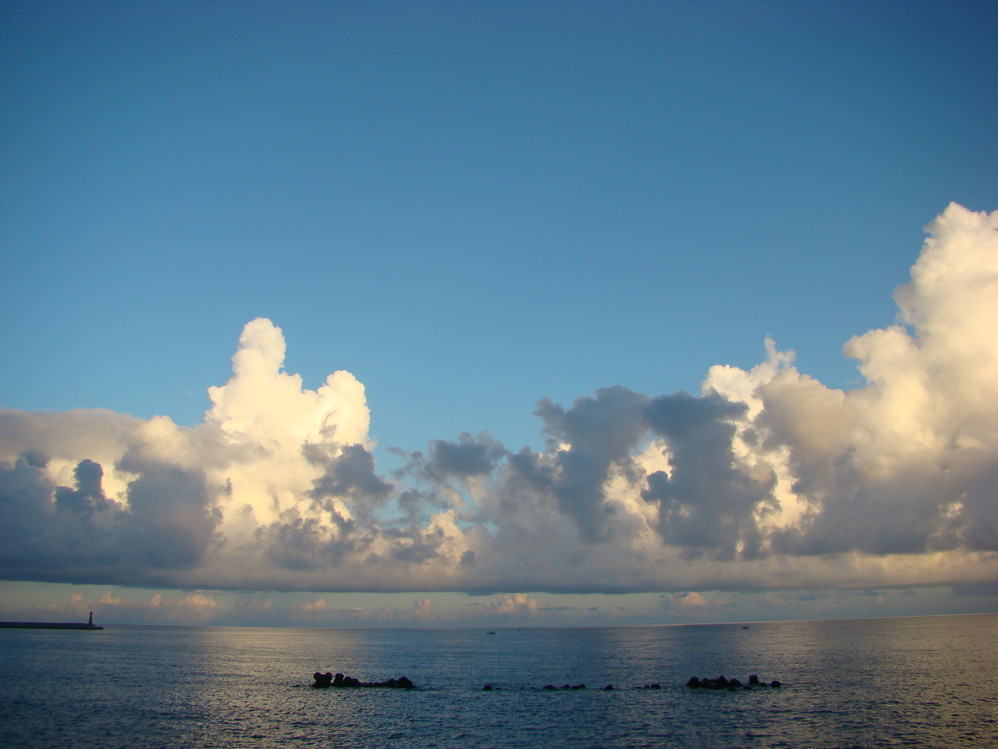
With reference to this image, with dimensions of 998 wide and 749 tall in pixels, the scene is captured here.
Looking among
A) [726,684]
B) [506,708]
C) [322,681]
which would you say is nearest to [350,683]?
[322,681]

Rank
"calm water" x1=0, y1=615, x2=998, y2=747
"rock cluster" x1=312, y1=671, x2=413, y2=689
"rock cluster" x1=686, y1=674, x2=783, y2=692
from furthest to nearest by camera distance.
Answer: "rock cluster" x1=312, y1=671, x2=413, y2=689
"rock cluster" x1=686, y1=674, x2=783, y2=692
"calm water" x1=0, y1=615, x2=998, y2=747

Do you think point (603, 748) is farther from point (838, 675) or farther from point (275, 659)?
point (275, 659)

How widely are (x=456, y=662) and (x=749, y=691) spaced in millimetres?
95257

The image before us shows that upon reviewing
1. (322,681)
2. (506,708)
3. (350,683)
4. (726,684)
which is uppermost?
(506,708)

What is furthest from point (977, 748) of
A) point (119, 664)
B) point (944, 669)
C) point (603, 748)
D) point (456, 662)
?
point (119, 664)

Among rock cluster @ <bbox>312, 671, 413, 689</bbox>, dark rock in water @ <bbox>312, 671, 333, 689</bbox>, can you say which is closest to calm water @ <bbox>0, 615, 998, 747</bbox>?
dark rock in water @ <bbox>312, 671, 333, 689</bbox>

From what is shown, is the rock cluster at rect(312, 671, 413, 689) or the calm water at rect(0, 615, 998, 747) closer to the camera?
the calm water at rect(0, 615, 998, 747)

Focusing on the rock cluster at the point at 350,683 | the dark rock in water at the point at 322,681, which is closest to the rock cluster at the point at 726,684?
the rock cluster at the point at 350,683

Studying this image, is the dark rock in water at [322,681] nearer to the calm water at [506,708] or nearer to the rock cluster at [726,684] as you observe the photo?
the calm water at [506,708]

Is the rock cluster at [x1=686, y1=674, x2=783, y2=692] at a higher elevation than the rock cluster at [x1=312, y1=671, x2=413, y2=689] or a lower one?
higher

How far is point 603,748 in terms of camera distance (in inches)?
2692

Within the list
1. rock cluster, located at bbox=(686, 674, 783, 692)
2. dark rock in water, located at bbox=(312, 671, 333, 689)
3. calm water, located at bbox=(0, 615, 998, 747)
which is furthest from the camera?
dark rock in water, located at bbox=(312, 671, 333, 689)

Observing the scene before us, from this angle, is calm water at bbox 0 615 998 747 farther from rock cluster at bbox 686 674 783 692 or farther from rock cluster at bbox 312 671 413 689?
rock cluster at bbox 686 674 783 692

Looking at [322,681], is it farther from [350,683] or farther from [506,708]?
[506,708]
